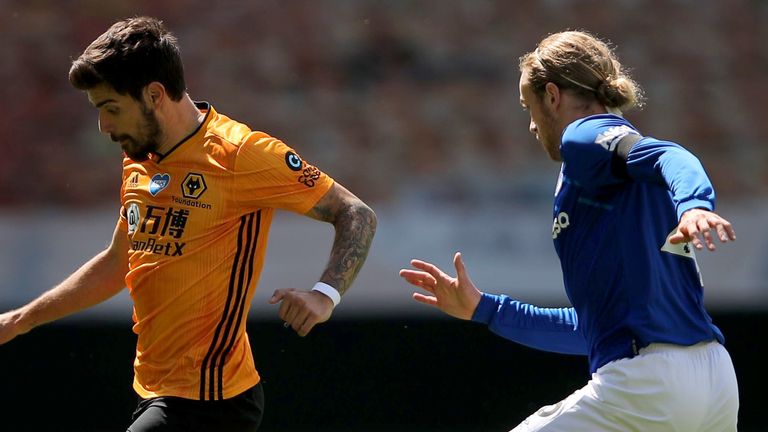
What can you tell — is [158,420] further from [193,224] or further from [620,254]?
[620,254]

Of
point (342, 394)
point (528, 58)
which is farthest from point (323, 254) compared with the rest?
point (528, 58)

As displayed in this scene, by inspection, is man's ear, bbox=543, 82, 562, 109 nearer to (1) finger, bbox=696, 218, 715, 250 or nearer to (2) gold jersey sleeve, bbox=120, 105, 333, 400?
(2) gold jersey sleeve, bbox=120, 105, 333, 400

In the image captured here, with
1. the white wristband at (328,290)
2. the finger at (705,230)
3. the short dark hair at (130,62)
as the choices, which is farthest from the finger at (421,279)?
the finger at (705,230)

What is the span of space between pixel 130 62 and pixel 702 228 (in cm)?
198

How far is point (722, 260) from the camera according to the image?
8.51 metres

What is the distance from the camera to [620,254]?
3301 millimetres

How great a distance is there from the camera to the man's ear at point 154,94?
12.3 feet

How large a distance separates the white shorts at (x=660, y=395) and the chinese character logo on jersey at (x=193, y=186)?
4.48ft

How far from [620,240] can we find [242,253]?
4.12 feet

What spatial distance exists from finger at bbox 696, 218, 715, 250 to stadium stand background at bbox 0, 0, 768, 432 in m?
5.40

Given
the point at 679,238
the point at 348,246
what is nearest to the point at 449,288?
the point at 348,246

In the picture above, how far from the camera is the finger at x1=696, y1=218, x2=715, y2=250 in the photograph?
8.89ft

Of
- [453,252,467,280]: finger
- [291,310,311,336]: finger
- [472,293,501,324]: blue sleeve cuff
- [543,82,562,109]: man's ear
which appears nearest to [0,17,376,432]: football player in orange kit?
Answer: [291,310,311,336]: finger

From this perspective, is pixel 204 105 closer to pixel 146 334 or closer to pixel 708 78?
pixel 146 334
